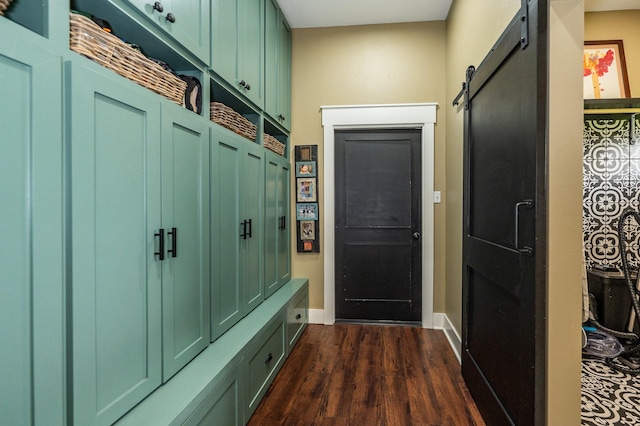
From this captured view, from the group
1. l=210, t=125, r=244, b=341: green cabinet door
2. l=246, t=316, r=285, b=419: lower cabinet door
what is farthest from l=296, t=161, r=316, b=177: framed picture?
l=246, t=316, r=285, b=419: lower cabinet door

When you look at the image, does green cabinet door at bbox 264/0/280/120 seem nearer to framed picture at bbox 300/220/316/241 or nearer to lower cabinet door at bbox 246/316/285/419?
framed picture at bbox 300/220/316/241

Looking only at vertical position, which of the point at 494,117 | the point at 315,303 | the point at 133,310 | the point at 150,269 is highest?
the point at 494,117

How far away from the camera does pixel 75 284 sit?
3.17ft

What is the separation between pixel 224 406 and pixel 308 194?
2.28m

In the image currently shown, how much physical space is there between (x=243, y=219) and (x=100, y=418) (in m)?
1.34

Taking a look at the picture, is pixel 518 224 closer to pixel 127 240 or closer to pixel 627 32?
pixel 127 240

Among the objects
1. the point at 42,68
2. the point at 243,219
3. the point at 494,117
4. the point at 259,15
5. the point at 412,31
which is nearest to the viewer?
the point at 42,68

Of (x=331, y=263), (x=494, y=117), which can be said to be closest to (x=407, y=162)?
(x=331, y=263)

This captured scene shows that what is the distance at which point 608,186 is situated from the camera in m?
3.13

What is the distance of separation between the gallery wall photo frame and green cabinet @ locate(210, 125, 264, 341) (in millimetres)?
978

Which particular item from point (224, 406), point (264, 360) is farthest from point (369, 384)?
point (224, 406)

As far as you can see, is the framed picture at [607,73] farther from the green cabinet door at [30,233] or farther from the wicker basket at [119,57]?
the green cabinet door at [30,233]

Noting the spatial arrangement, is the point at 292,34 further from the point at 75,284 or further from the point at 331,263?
the point at 75,284

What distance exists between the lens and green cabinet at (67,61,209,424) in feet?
3.25
